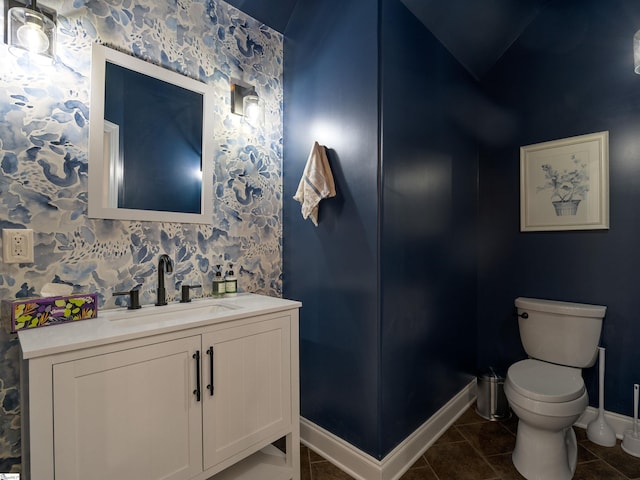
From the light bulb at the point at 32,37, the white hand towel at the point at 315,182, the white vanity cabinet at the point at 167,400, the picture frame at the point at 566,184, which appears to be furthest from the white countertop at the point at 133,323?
the picture frame at the point at 566,184

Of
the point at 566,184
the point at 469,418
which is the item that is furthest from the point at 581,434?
the point at 566,184

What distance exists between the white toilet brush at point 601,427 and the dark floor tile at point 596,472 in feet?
0.71

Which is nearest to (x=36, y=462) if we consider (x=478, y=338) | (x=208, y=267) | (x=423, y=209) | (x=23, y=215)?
(x=23, y=215)

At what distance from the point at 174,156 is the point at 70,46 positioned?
58 centimetres

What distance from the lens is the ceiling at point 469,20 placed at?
1.93m

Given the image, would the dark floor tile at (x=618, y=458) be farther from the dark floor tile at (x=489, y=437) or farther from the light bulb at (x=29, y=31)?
the light bulb at (x=29, y=31)

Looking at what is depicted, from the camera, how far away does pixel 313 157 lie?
1.80 metres

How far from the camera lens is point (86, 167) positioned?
1.40 m

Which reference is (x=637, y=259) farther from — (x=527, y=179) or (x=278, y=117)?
(x=278, y=117)

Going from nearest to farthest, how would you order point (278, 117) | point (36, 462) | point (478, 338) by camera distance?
point (36, 462)
point (278, 117)
point (478, 338)

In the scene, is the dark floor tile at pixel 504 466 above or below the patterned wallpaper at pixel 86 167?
below

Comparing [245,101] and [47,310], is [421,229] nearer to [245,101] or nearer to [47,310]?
[245,101]

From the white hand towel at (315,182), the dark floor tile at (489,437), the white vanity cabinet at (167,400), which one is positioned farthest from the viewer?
the dark floor tile at (489,437)

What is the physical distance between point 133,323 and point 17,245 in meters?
0.51
